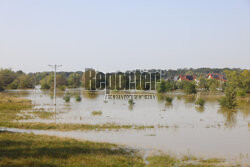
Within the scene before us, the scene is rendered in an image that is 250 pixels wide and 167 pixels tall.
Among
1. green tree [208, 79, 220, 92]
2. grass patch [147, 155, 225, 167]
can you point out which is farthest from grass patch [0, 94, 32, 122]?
green tree [208, 79, 220, 92]

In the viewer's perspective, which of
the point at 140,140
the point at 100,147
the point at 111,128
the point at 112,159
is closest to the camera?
the point at 112,159

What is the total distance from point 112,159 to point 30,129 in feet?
39.2

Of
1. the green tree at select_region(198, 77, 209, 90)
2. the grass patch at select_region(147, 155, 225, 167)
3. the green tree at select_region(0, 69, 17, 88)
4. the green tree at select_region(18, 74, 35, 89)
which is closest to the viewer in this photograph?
the grass patch at select_region(147, 155, 225, 167)

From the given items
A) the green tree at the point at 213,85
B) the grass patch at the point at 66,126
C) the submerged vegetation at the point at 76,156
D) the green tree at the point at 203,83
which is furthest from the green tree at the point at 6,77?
the submerged vegetation at the point at 76,156

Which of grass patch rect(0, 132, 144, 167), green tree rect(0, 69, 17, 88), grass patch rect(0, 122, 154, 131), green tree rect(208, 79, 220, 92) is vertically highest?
green tree rect(0, 69, 17, 88)

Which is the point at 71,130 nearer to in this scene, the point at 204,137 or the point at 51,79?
the point at 204,137

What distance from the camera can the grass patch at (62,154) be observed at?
1131cm

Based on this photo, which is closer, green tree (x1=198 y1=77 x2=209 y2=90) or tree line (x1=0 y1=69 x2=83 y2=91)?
green tree (x1=198 y1=77 x2=209 y2=90)

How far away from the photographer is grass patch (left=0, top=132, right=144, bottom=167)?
37.1 ft

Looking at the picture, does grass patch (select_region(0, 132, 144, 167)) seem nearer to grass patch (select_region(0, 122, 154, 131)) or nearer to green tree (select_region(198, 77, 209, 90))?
grass patch (select_region(0, 122, 154, 131))

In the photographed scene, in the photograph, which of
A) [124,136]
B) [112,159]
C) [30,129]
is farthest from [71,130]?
[112,159]

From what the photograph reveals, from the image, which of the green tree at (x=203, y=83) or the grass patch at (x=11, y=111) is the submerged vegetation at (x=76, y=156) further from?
the green tree at (x=203, y=83)

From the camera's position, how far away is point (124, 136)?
67.9 ft

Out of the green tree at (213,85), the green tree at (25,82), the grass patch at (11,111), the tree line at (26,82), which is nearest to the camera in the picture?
the grass patch at (11,111)
